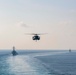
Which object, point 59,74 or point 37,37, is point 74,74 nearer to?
point 59,74

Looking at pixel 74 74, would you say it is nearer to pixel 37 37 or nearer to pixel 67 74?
pixel 67 74

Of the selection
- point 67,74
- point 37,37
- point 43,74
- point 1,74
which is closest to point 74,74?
point 67,74

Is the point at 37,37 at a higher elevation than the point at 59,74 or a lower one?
higher

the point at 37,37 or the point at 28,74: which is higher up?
the point at 37,37

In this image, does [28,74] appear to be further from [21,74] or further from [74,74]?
[74,74]

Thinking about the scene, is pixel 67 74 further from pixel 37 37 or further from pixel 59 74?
pixel 37 37

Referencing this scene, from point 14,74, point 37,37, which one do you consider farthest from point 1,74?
point 37,37

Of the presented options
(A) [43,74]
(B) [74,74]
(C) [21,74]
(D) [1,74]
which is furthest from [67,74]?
(D) [1,74]
